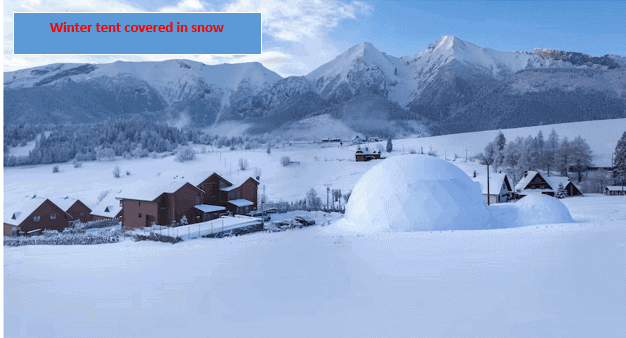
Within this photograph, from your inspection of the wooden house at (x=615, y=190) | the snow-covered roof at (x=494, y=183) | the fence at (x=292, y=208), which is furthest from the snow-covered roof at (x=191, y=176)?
the wooden house at (x=615, y=190)

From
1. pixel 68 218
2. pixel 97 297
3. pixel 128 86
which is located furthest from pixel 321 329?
pixel 128 86

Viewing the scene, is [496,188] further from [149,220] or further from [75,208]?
[75,208]

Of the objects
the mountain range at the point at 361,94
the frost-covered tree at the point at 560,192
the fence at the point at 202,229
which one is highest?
the mountain range at the point at 361,94

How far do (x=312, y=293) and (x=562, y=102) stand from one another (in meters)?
83.5

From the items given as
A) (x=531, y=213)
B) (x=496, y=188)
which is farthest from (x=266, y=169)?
(x=531, y=213)

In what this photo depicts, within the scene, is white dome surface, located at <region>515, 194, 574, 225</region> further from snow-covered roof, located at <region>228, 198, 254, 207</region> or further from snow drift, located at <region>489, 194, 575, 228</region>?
snow-covered roof, located at <region>228, 198, 254, 207</region>

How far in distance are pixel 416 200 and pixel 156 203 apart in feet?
43.1

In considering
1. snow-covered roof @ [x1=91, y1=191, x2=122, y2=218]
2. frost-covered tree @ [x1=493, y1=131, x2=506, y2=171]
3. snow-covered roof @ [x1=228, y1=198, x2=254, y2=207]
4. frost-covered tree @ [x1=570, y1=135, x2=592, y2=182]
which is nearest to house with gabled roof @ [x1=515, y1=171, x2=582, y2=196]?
frost-covered tree @ [x1=570, y1=135, x2=592, y2=182]

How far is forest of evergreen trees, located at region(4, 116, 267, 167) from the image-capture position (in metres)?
33.2

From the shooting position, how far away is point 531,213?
12008 mm

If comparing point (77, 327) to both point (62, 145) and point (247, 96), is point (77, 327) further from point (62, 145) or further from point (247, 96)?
point (247, 96)

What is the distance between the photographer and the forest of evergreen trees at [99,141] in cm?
3325

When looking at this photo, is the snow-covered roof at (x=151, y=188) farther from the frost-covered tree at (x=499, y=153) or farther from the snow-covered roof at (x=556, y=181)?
the frost-covered tree at (x=499, y=153)

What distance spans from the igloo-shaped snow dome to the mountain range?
29.1m
